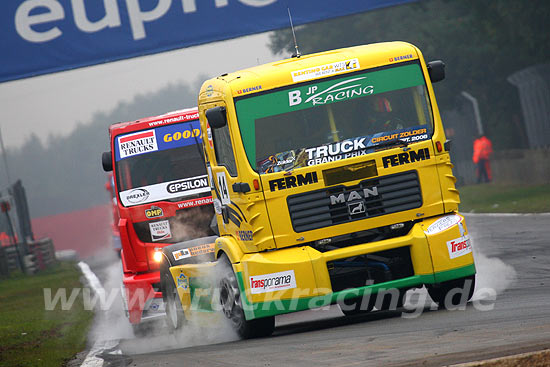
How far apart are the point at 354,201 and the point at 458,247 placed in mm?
1090

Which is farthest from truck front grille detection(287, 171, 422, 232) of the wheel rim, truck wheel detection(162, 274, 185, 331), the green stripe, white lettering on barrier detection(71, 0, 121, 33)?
white lettering on barrier detection(71, 0, 121, 33)

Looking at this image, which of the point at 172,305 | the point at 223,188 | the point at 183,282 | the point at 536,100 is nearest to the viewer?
the point at 223,188

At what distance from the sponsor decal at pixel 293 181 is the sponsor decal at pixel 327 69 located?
3.27 feet

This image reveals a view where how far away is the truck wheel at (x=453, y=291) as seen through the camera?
9961 millimetres

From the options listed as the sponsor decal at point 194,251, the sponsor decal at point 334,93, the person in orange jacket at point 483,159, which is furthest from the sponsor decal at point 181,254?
the person in orange jacket at point 483,159

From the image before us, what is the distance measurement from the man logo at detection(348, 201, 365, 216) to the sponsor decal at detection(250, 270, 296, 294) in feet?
2.62

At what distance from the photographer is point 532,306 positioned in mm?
8867

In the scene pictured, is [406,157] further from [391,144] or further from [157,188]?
[157,188]

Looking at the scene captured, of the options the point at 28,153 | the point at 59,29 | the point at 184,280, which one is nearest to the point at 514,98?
the point at 59,29

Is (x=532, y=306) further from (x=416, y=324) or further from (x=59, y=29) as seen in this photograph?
(x=59, y=29)

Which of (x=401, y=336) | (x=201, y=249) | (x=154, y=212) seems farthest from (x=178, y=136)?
(x=401, y=336)

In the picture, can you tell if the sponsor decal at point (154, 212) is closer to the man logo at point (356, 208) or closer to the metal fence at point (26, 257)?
the man logo at point (356, 208)

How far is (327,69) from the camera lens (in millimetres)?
9945

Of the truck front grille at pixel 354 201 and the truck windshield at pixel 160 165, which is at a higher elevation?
the truck windshield at pixel 160 165
